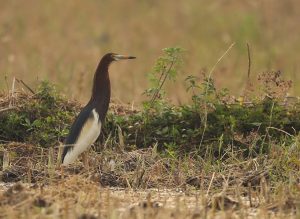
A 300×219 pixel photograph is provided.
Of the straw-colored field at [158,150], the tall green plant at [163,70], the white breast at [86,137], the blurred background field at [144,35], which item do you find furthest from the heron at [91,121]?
the blurred background field at [144,35]

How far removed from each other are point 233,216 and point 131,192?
1.11 m

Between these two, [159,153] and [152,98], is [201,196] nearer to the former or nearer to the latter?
[159,153]

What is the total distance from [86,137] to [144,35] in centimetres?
855

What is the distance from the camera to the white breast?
684cm

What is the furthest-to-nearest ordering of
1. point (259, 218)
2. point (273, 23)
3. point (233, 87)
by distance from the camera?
point (273, 23) < point (233, 87) < point (259, 218)

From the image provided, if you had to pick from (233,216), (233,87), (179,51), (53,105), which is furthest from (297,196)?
(233,87)

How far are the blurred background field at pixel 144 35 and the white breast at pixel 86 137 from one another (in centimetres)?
467

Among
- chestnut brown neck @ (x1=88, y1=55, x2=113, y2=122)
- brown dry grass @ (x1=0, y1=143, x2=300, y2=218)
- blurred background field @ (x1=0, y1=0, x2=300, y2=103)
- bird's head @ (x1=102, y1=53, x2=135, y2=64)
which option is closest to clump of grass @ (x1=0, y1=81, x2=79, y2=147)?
brown dry grass @ (x1=0, y1=143, x2=300, y2=218)

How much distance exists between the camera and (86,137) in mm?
6910

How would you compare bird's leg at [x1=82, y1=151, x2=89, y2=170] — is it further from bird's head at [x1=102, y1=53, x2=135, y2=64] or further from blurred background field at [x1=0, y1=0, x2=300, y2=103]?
blurred background field at [x1=0, y1=0, x2=300, y2=103]

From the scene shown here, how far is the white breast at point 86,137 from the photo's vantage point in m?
6.84

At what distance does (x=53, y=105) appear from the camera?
7.93 m

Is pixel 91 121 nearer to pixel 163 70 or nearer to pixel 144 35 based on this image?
pixel 163 70

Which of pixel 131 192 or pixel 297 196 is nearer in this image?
pixel 297 196
